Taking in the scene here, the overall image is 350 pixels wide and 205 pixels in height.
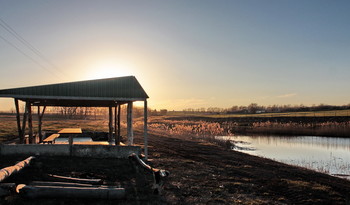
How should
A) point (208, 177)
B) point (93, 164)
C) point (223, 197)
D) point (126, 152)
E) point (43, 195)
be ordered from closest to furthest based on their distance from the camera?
point (43, 195), point (223, 197), point (208, 177), point (93, 164), point (126, 152)

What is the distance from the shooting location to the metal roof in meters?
12.2

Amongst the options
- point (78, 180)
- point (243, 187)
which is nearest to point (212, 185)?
point (243, 187)

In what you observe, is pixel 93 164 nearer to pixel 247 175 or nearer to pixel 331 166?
pixel 247 175

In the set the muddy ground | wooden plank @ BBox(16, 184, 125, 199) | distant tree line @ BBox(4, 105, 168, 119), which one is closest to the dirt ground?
the muddy ground

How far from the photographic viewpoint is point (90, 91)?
12.8 meters

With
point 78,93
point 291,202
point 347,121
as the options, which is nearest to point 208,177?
point 291,202

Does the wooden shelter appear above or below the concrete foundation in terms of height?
above

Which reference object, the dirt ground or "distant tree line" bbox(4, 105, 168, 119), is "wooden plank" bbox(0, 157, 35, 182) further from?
"distant tree line" bbox(4, 105, 168, 119)

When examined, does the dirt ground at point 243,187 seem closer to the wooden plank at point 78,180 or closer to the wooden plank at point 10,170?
the wooden plank at point 78,180

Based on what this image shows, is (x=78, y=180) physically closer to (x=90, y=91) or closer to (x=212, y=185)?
(x=212, y=185)

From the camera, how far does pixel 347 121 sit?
54.6 m

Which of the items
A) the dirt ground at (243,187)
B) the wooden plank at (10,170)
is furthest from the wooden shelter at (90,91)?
the wooden plank at (10,170)

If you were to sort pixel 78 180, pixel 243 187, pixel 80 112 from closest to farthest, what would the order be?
pixel 78 180 → pixel 243 187 → pixel 80 112

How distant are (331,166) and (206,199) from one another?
1138 cm
